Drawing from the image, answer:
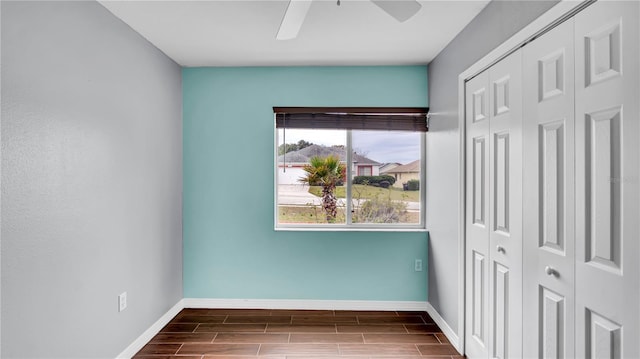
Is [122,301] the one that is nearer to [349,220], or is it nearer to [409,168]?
[349,220]

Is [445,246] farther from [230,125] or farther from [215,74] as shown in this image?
[215,74]

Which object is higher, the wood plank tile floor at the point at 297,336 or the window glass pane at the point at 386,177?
the window glass pane at the point at 386,177

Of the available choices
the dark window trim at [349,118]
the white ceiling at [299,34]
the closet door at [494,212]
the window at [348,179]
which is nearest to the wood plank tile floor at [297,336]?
the closet door at [494,212]

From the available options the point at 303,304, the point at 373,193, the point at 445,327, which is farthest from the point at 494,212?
the point at 303,304

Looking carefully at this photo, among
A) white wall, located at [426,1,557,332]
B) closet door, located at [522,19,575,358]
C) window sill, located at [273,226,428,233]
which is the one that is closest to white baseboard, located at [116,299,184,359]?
window sill, located at [273,226,428,233]

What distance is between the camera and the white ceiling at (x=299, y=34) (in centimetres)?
238

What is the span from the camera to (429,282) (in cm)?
356

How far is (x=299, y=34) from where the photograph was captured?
284 centimetres

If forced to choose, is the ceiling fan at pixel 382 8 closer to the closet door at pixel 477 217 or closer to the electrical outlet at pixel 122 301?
the closet door at pixel 477 217

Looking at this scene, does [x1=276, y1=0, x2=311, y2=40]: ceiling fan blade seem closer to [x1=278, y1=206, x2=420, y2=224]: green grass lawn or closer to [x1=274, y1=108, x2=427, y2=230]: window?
[x1=274, y1=108, x2=427, y2=230]: window

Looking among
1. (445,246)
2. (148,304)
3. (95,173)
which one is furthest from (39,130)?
(445,246)

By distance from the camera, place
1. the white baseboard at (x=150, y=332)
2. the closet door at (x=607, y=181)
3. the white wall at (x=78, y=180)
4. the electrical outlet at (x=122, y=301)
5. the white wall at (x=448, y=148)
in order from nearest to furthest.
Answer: the closet door at (x=607, y=181) → the white wall at (x=78, y=180) → the white wall at (x=448, y=148) → the electrical outlet at (x=122, y=301) → the white baseboard at (x=150, y=332)

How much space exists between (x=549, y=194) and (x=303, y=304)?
2540 mm

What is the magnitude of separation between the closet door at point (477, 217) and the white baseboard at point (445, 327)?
128 mm
